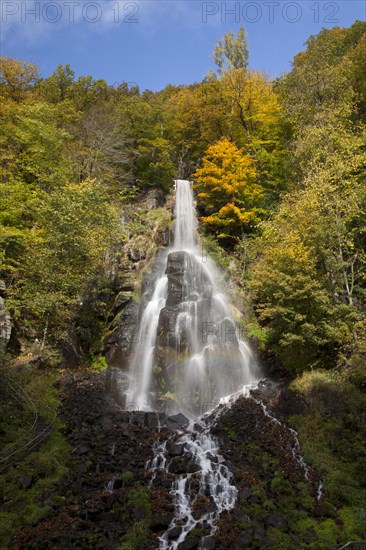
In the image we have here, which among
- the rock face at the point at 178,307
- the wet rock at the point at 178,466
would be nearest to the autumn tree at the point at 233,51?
the rock face at the point at 178,307

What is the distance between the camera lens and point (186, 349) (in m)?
18.3

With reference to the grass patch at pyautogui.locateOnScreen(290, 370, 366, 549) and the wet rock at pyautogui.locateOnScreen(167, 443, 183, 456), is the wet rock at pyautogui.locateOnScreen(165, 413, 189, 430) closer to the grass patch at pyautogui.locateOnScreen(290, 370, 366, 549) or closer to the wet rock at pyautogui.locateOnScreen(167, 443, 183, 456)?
the wet rock at pyautogui.locateOnScreen(167, 443, 183, 456)

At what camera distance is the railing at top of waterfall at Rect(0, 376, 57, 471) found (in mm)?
11305

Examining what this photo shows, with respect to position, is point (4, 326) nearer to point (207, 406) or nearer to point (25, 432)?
point (25, 432)

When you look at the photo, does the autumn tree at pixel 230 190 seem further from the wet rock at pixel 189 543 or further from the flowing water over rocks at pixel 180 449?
the wet rock at pixel 189 543

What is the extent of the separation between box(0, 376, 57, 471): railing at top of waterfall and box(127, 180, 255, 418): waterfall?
4.31 meters

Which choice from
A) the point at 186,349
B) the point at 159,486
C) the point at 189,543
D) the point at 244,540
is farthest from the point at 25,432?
the point at 186,349

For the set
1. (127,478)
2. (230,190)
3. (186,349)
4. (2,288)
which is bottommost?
(127,478)

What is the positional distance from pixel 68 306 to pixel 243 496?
12923 mm

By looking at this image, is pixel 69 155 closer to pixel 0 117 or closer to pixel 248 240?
pixel 0 117

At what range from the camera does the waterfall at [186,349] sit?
17062mm

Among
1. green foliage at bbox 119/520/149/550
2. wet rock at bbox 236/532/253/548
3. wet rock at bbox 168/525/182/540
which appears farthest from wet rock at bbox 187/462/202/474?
wet rock at bbox 236/532/253/548

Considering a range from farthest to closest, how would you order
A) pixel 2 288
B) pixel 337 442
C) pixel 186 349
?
pixel 186 349 < pixel 2 288 < pixel 337 442

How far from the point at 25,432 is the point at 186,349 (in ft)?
26.3
